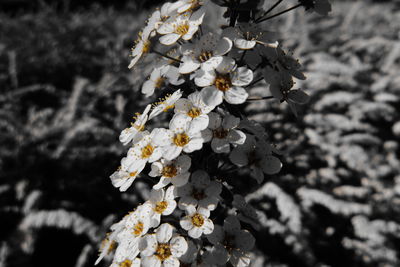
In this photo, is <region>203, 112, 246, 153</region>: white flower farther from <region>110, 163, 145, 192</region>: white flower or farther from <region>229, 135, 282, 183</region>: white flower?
<region>110, 163, 145, 192</region>: white flower

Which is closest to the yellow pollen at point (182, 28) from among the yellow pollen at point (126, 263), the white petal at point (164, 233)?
the white petal at point (164, 233)

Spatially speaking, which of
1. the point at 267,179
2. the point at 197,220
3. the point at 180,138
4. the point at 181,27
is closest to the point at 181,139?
the point at 180,138

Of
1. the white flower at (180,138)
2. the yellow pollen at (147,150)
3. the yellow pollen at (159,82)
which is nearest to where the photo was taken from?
the white flower at (180,138)

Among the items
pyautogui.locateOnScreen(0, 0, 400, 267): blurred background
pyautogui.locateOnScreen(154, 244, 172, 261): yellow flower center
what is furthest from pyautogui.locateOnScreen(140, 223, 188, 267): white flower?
pyautogui.locateOnScreen(0, 0, 400, 267): blurred background

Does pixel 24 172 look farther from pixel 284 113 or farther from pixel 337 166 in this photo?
pixel 337 166

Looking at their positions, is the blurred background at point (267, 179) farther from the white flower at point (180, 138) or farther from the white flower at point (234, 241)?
the white flower at point (180, 138)

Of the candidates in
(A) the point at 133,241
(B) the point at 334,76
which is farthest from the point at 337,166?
(A) the point at 133,241

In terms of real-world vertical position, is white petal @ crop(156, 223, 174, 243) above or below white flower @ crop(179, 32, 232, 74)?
below

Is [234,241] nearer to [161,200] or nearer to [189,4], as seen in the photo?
[161,200]
